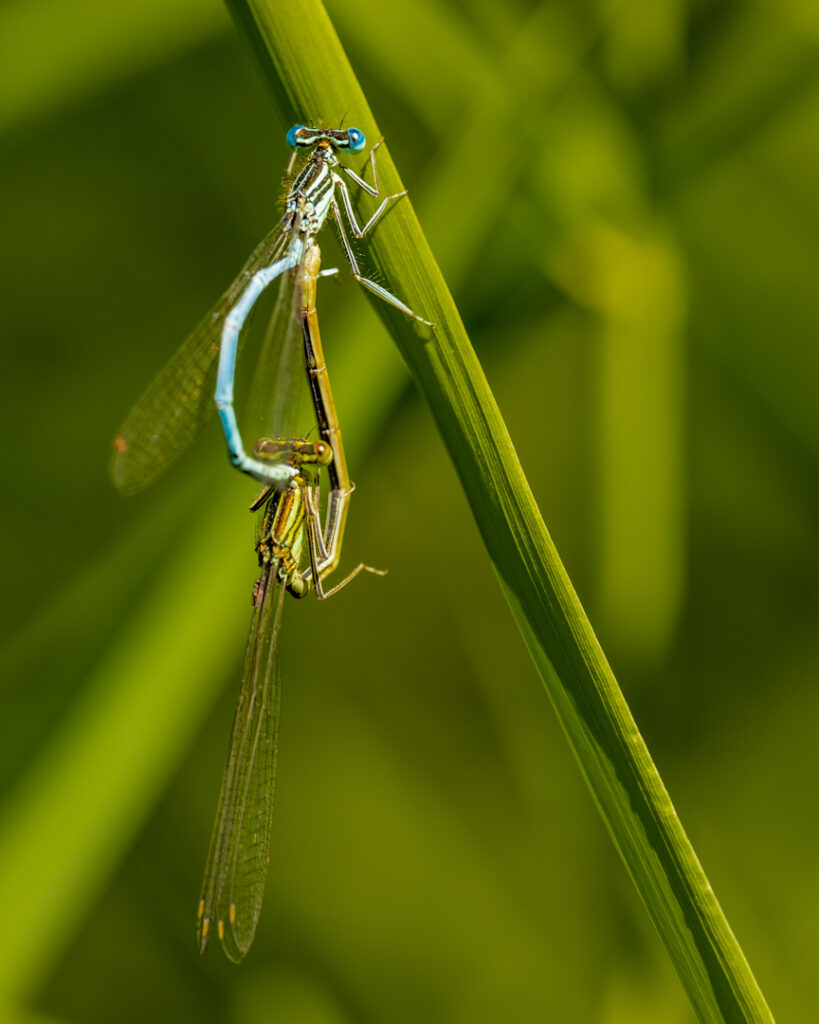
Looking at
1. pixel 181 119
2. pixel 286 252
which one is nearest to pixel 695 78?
pixel 286 252

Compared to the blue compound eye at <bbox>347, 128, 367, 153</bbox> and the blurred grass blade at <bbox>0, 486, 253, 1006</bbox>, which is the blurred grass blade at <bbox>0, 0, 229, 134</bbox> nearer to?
the blurred grass blade at <bbox>0, 486, 253, 1006</bbox>

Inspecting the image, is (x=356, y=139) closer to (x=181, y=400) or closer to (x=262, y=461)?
(x=262, y=461)

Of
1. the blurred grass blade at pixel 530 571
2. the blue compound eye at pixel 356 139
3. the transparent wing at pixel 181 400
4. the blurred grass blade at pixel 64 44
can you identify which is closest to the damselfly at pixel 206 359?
the transparent wing at pixel 181 400

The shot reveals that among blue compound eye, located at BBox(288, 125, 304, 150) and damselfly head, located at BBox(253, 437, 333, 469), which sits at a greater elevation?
blue compound eye, located at BBox(288, 125, 304, 150)

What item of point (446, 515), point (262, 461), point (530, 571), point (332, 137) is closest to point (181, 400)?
point (262, 461)

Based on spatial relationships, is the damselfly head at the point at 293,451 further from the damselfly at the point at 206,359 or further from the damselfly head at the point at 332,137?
the damselfly head at the point at 332,137

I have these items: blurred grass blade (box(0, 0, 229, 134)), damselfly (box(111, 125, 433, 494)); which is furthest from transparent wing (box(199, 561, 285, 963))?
blurred grass blade (box(0, 0, 229, 134))
